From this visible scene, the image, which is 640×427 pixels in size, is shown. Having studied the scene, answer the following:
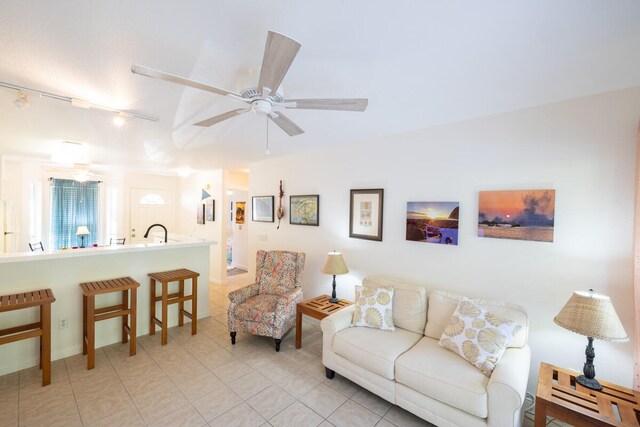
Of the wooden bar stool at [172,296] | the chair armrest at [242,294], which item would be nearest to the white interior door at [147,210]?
the wooden bar stool at [172,296]

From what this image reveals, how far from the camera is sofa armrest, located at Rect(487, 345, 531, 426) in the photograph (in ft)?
5.41

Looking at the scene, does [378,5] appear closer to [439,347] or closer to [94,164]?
[439,347]

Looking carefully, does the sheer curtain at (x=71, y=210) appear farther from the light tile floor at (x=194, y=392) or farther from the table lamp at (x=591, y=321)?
the table lamp at (x=591, y=321)

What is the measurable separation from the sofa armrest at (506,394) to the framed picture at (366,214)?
5.65ft

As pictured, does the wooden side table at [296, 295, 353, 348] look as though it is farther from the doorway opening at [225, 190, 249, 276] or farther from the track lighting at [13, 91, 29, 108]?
the doorway opening at [225, 190, 249, 276]

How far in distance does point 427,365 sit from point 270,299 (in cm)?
199

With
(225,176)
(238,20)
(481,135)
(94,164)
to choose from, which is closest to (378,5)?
(238,20)

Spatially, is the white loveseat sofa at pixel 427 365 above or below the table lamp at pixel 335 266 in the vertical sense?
below

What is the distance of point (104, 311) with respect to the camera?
9.80 feet

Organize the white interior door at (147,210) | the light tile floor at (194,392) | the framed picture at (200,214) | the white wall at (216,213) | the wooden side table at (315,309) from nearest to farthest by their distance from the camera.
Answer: the light tile floor at (194,392)
the wooden side table at (315,309)
the white wall at (216,213)
the framed picture at (200,214)
the white interior door at (147,210)

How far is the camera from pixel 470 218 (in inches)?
104

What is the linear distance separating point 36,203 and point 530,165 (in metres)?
7.93

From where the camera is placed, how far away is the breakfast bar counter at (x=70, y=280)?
2.60 m

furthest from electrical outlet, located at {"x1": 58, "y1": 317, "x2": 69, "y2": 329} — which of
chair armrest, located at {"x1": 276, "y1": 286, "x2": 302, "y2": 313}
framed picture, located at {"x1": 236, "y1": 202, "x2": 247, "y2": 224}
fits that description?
framed picture, located at {"x1": 236, "y1": 202, "x2": 247, "y2": 224}
